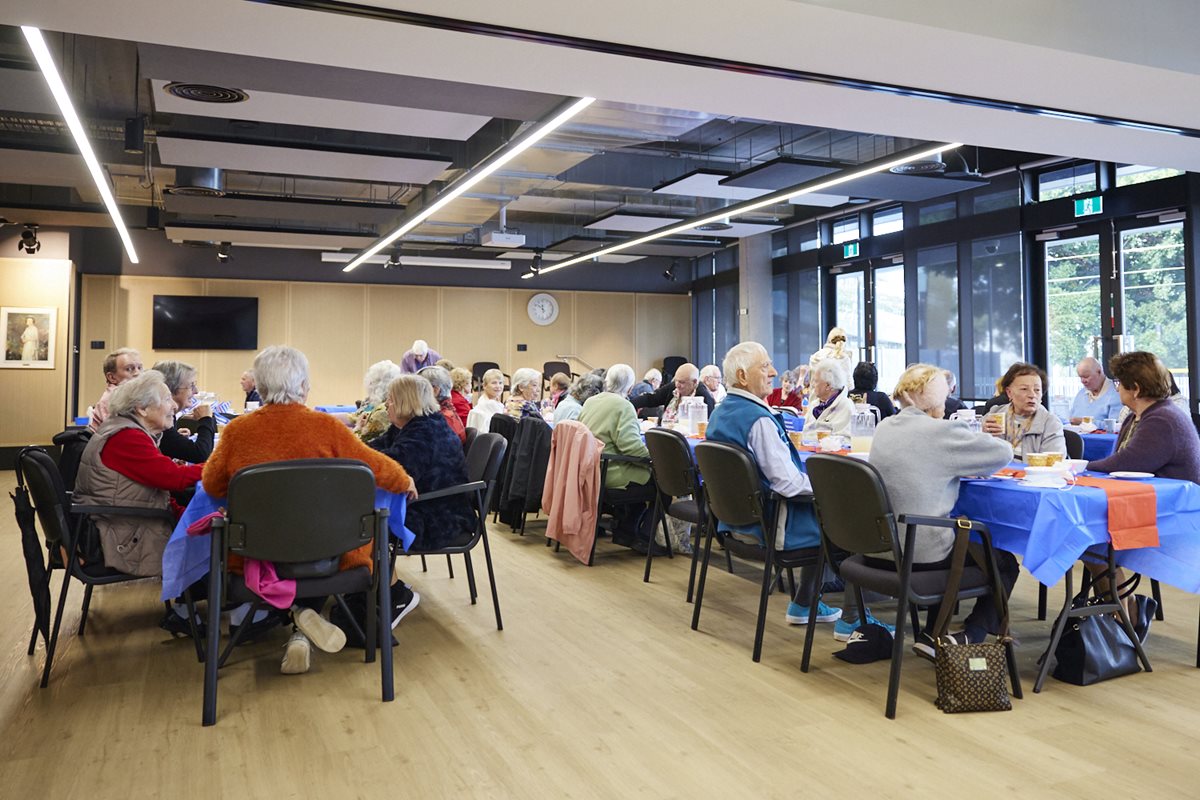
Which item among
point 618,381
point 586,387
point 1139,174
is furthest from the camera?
point 1139,174

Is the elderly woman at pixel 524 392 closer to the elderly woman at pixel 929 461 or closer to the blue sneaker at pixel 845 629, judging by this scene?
the blue sneaker at pixel 845 629

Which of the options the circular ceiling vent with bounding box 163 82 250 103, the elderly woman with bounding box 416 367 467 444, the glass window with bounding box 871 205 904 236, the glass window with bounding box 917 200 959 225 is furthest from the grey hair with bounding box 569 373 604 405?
the glass window with bounding box 871 205 904 236

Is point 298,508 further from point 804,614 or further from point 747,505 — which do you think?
point 804,614

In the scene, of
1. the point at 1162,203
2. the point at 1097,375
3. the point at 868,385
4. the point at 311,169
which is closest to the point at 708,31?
the point at 868,385

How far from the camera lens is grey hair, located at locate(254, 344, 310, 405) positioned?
11.5 feet

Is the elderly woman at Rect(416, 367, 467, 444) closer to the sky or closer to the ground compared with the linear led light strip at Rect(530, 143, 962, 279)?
closer to the ground

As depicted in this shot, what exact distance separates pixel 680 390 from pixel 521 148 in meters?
2.28

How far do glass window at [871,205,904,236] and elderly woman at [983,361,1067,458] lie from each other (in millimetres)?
8092

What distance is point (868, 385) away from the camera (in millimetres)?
6609

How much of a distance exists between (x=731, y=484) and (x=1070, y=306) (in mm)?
7618

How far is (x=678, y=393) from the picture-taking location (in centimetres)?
735

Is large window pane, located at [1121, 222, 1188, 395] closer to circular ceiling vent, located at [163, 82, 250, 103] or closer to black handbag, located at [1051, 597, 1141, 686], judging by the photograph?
black handbag, located at [1051, 597, 1141, 686]

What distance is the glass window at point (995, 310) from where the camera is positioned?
10.3 m

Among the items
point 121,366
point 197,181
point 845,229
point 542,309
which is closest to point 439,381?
point 121,366
